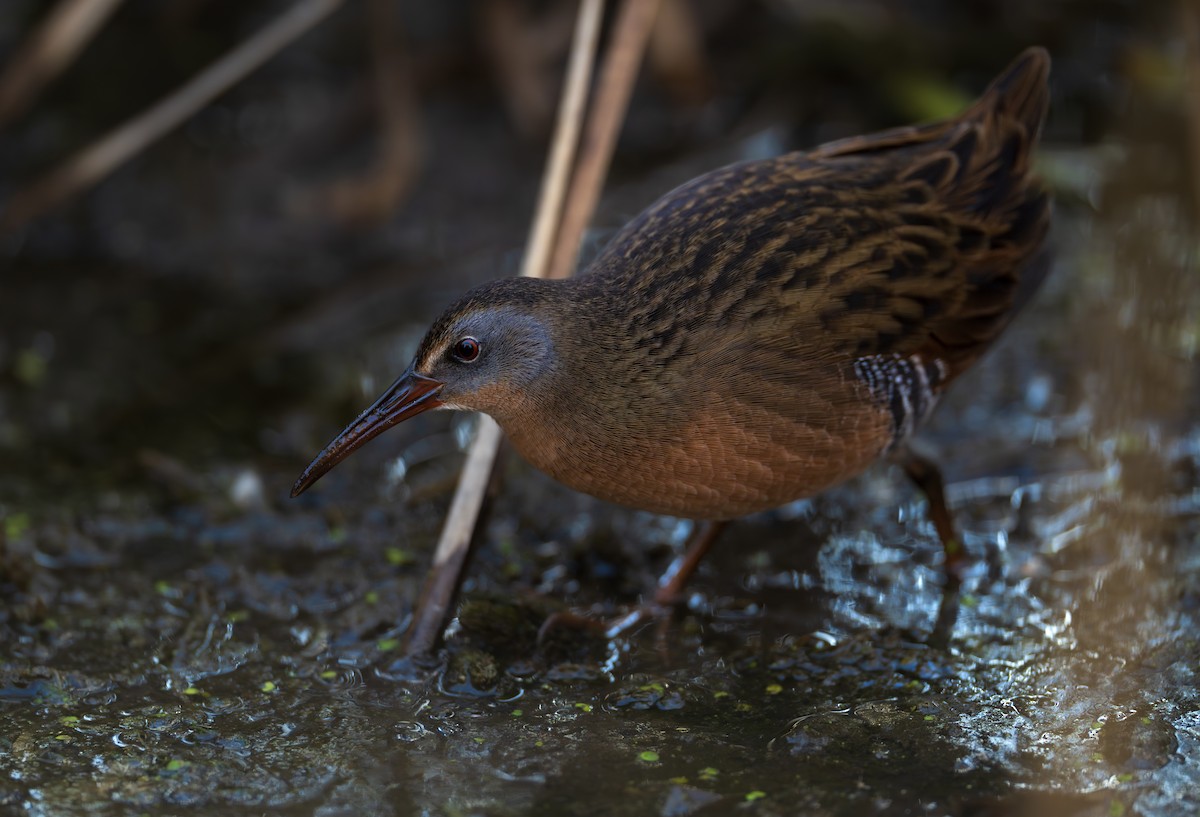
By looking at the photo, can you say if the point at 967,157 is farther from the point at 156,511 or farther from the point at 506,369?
the point at 156,511

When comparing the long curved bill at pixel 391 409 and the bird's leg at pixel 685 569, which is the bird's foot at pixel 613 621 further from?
the long curved bill at pixel 391 409

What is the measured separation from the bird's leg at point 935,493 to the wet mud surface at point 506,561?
0.26ft

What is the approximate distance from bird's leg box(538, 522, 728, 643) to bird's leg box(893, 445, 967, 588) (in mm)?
576

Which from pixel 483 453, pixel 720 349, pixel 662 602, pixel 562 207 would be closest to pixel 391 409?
pixel 483 453

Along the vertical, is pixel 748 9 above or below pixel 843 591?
above

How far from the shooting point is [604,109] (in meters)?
4.43

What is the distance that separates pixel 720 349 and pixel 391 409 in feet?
2.79

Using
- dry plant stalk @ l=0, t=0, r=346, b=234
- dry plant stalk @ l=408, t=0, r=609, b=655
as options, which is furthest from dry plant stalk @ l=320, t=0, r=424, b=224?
dry plant stalk @ l=408, t=0, r=609, b=655

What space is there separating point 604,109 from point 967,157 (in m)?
1.15

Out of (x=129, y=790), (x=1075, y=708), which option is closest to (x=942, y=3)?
(x=1075, y=708)

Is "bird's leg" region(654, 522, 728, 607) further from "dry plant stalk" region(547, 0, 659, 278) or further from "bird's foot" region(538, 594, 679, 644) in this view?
"dry plant stalk" region(547, 0, 659, 278)

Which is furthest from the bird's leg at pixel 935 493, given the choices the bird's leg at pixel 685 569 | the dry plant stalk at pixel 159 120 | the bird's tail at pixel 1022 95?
Result: the dry plant stalk at pixel 159 120

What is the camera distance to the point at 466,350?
11.4 feet

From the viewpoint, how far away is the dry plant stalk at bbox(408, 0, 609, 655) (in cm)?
364
